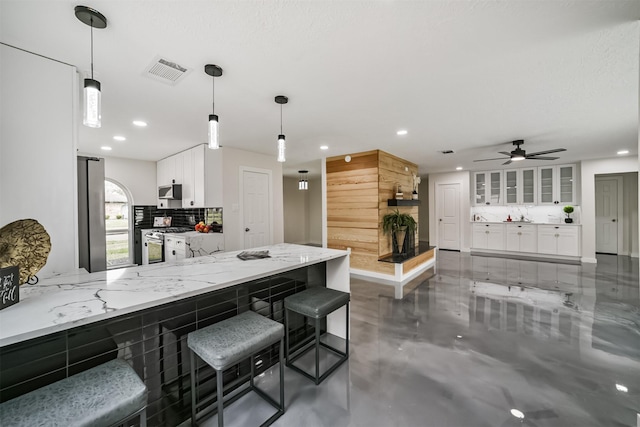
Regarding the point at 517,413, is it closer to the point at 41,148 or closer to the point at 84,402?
the point at 84,402

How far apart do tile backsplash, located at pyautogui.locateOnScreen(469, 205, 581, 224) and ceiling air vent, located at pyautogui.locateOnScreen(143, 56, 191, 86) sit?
7.90m

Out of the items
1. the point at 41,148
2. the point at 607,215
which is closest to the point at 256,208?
the point at 41,148

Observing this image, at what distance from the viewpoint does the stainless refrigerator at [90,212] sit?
7.34 feet

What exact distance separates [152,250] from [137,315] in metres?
4.40

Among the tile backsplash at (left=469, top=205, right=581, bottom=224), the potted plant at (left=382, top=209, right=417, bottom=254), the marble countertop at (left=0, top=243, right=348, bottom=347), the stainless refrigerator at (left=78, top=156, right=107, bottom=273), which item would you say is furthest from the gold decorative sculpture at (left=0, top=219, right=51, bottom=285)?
the tile backsplash at (left=469, top=205, right=581, bottom=224)

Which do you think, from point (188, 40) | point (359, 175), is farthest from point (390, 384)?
point (359, 175)

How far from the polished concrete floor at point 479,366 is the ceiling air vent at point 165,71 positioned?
2559 millimetres

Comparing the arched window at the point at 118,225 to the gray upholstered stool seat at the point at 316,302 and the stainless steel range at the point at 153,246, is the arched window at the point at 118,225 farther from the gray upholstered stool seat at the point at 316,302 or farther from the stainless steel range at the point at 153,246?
the gray upholstered stool seat at the point at 316,302

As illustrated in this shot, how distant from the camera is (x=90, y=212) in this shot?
2.27 meters

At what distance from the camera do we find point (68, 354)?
3.98 feet

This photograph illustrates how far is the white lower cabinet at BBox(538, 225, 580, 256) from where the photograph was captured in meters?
6.10

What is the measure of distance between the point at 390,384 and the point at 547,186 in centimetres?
739

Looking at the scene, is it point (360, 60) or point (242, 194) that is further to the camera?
point (242, 194)

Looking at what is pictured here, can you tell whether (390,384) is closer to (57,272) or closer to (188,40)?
(57,272)
